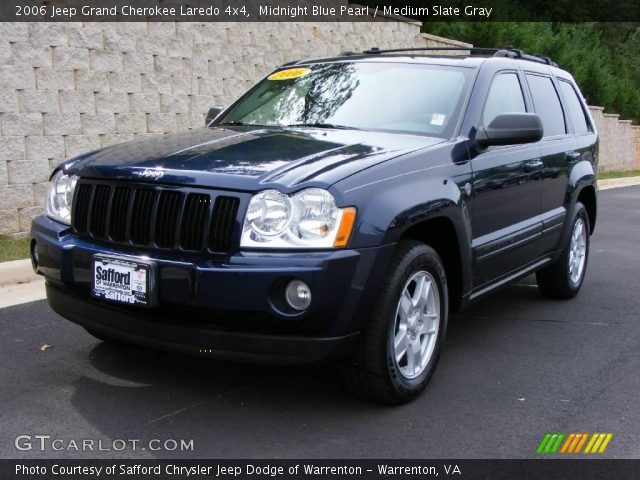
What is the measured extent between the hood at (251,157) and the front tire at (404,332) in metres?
0.55

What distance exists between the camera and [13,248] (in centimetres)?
775

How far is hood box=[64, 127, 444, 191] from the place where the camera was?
374cm

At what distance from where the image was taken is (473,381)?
15.0ft

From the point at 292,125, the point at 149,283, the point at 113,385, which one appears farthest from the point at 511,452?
the point at 292,125

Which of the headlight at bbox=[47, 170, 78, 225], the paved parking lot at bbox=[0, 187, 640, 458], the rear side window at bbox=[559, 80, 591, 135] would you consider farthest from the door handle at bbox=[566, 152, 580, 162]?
the headlight at bbox=[47, 170, 78, 225]

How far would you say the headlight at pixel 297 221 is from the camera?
11.9ft

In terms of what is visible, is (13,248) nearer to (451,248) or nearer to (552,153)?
(451,248)

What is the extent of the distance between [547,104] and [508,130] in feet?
5.35

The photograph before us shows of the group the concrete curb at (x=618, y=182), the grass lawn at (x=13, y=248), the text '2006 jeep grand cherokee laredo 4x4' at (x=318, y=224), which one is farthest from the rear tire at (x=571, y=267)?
the concrete curb at (x=618, y=182)

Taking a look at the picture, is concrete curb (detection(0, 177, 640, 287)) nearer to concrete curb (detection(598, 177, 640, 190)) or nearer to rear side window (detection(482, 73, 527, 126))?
rear side window (detection(482, 73, 527, 126))

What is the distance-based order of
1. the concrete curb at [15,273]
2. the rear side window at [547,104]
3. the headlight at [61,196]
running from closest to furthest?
the headlight at [61,196], the rear side window at [547,104], the concrete curb at [15,273]

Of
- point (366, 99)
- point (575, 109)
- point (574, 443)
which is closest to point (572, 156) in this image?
point (575, 109)

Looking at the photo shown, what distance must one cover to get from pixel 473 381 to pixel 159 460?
1.91 metres

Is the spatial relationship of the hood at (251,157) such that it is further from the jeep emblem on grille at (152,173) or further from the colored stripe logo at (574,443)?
the colored stripe logo at (574,443)
